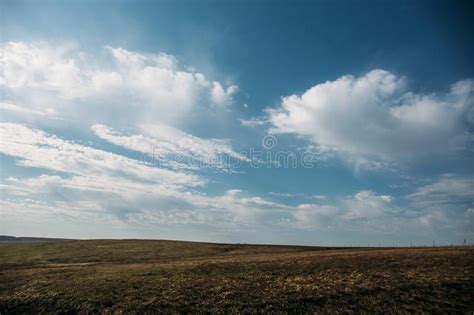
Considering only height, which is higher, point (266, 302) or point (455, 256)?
point (455, 256)

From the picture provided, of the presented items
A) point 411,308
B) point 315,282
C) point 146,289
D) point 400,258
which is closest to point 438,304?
point 411,308

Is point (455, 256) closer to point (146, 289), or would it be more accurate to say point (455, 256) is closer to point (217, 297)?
point (217, 297)

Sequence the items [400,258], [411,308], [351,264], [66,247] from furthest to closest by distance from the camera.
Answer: [66,247], [400,258], [351,264], [411,308]

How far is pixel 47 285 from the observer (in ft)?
114

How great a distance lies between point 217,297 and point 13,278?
29.0 m

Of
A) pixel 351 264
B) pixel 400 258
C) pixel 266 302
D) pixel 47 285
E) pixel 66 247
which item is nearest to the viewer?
pixel 266 302

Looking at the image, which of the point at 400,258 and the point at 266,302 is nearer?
the point at 266,302

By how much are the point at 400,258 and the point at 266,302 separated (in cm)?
2363

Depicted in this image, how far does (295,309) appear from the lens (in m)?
25.2

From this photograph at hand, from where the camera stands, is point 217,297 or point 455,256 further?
point 455,256

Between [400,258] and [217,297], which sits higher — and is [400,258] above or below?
above

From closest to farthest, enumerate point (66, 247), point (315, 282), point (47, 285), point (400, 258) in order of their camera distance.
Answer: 1. point (315, 282)
2. point (47, 285)
3. point (400, 258)
4. point (66, 247)

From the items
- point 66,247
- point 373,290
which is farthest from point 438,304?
point 66,247

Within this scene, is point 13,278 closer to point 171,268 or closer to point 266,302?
point 171,268
